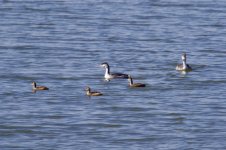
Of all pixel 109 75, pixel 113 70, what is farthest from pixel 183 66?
pixel 109 75

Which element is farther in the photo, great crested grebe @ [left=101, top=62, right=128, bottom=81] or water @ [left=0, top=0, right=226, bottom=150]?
great crested grebe @ [left=101, top=62, right=128, bottom=81]

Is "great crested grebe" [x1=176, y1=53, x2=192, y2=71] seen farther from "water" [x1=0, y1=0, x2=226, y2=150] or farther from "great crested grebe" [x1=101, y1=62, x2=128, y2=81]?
"great crested grebe" [x1=101, y1=62, x2=128, y2=81]

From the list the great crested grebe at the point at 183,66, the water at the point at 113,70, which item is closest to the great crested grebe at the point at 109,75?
the water at the point at 113,70

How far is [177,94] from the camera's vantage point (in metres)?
31.0

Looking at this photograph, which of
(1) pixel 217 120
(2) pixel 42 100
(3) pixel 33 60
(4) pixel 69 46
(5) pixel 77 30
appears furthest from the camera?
(5) pixel 77 30

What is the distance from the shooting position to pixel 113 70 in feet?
115

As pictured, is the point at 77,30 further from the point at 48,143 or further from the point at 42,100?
the point at 48,143

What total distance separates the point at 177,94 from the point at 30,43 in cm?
961

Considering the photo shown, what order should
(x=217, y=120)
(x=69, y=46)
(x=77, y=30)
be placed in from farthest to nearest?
(x=77, y=30), (x=69, y=46), (x=217, y=120)

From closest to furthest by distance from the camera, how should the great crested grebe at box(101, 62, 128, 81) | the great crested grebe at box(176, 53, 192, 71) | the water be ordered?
1. the water
2. the great crested grebe at box(101, 62, 128, 81)
3. the great crested grebe at box(176, 53, 192, 71)

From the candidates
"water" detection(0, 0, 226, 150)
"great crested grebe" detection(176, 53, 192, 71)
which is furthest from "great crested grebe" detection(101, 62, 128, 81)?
"great crested grebe" detection(176, 53, 192, 71)

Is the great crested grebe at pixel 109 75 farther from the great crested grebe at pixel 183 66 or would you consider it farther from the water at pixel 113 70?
the great crested grebe at pixel 183 66

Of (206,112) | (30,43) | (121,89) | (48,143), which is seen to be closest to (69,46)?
(30,43)

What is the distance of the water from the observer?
2612 centimetres
